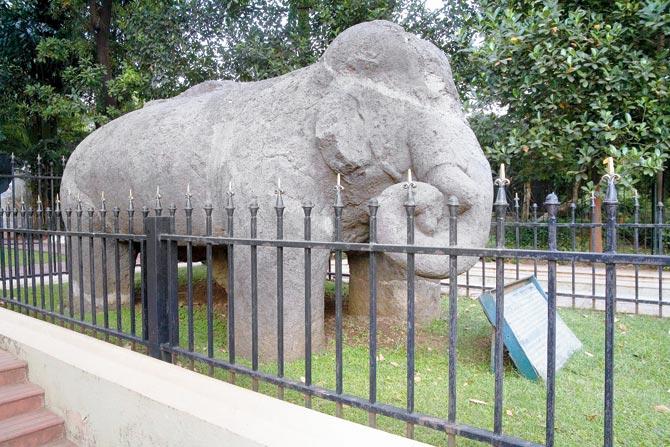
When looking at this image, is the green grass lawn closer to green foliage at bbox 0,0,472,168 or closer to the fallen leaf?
the fallen leaf

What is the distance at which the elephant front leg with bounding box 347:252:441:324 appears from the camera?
5.43m

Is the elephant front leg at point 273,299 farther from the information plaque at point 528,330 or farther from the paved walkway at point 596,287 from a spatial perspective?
the paved walkway at point 596,287

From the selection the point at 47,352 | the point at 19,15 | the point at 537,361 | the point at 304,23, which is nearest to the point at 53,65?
the point at 19,15

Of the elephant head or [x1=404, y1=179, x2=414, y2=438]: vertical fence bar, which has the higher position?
the elephant head

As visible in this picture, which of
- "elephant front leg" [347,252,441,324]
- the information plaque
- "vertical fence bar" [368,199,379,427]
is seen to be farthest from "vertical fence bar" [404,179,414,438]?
"elephant front leg" [347,252,441,324]

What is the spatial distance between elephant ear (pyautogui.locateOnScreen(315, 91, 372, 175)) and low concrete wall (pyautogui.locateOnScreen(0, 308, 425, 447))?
192 centimetres

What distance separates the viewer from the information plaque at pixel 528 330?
3795mm

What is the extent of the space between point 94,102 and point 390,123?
1096 cm

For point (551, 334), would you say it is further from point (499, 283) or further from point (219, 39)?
point (219, 39)

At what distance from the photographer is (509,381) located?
3.75 metres

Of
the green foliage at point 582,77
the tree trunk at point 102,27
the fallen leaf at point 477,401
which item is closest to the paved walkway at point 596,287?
the green foliage at point 582,77

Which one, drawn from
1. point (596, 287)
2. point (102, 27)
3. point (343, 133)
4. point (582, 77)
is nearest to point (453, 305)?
point (343, 133)

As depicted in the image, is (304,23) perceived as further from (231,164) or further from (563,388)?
(563,388)

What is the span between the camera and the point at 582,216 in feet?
48.1
